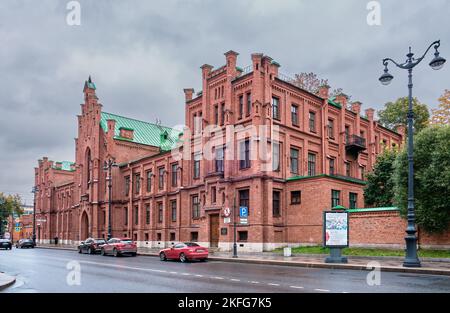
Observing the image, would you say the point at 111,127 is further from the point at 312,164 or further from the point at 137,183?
the point at 312,164

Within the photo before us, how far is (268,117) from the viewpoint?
35.2 metres

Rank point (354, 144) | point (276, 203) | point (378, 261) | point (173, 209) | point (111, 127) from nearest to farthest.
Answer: point (378, 261), point (276, 203), point (354, 144), point (173, 209), point (111, 127)

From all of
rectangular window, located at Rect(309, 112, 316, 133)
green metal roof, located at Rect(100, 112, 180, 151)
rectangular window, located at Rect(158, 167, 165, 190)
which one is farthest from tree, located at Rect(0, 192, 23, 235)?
rectangular window, located at Rect(309, 112, 316, 133)

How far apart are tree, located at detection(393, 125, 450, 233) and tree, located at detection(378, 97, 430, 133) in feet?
92.0

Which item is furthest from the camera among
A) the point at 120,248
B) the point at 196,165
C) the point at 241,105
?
the point at 196,165

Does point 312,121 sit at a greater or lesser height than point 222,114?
lesser

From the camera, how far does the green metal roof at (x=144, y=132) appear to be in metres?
58.4

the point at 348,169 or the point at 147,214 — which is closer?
the point at 348,169

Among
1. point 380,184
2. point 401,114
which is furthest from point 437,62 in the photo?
point 401,114

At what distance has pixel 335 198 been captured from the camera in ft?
114

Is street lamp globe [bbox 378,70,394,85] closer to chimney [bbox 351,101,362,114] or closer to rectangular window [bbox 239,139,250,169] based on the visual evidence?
rectangular window [bbox 239,139,250,169]

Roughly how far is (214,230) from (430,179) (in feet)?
60.9

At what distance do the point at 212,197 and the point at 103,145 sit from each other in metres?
24.1
